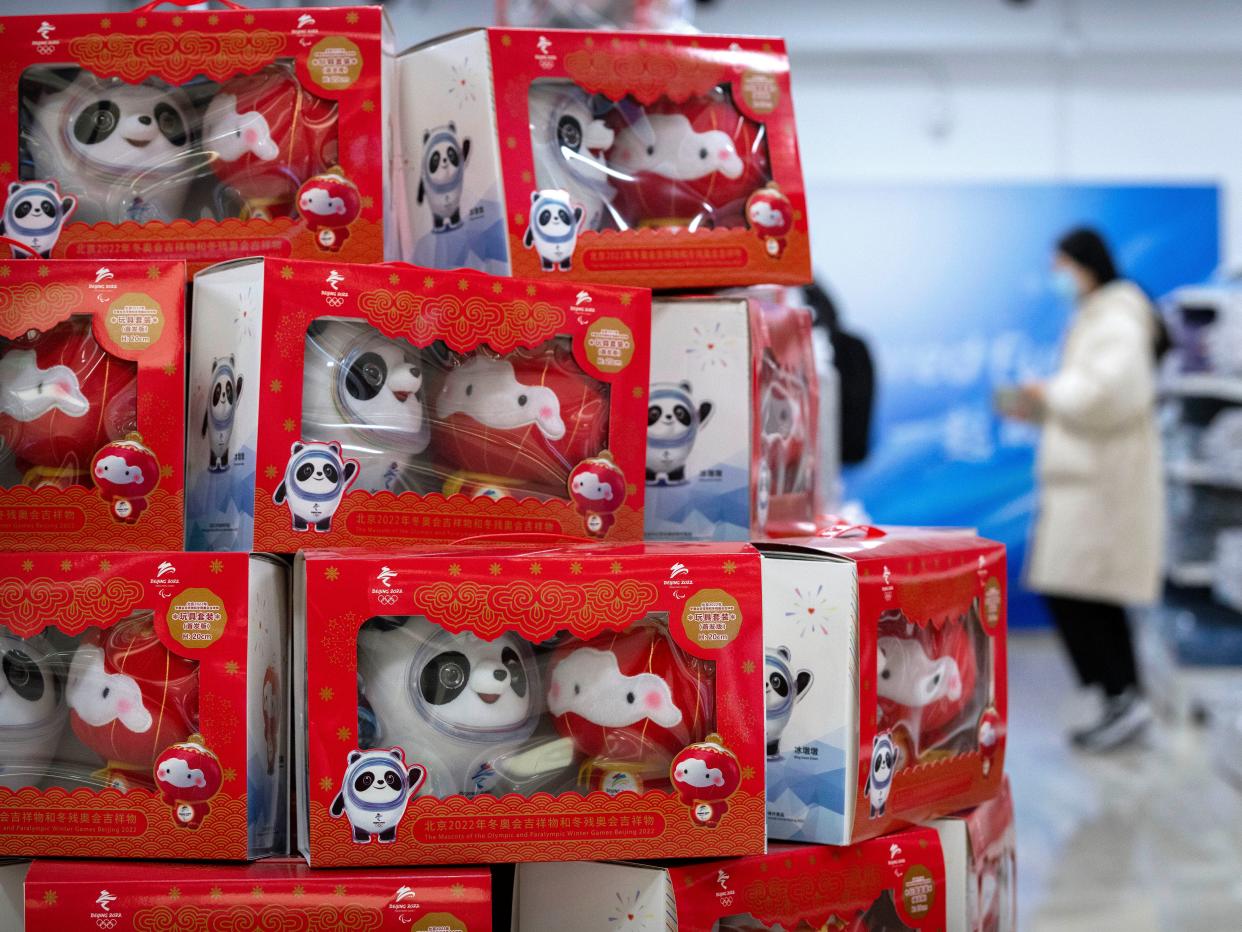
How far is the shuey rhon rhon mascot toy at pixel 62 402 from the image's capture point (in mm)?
1133

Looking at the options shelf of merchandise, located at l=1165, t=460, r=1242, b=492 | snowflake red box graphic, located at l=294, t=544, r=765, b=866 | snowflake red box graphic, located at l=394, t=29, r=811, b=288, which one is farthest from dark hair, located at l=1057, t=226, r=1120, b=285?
snowflake red box graphic, located at l=294, t=544, r=765, b=866

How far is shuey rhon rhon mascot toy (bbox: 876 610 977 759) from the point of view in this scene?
1159 millimetres

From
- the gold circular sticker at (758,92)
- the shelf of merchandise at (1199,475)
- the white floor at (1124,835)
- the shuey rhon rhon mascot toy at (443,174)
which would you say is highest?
the gold circular sticker at (758,92)

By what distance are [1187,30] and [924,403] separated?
80.5 inches

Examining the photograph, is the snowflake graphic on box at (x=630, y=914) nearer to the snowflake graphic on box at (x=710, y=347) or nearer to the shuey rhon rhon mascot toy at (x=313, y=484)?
the shuey rhon rhon mascot toy at (x=313, y=484)

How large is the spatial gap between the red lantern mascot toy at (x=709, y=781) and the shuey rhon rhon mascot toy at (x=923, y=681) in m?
0.17

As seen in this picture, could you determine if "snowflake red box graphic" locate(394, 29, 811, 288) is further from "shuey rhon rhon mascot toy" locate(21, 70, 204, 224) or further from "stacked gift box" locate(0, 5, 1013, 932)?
"shuey rhon rhon mascot toy" locate(21, 70, 204, 224)

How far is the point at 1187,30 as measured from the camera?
5.68 metres

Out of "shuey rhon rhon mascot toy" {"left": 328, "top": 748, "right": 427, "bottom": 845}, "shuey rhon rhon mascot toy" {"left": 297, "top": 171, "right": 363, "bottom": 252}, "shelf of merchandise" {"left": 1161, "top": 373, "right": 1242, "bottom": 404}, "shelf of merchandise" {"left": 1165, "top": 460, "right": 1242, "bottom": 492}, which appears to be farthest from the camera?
"shelf of merchandise" {"left": 1165, "top": 460, "right": 1242, "bottom": 492}

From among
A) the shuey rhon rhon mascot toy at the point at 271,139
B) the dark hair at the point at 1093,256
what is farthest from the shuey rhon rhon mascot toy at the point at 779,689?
the dark hair at the point at 1093,256

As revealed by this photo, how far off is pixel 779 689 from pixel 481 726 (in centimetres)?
27

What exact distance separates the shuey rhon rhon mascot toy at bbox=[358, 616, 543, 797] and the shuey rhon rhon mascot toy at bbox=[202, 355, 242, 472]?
0.23m

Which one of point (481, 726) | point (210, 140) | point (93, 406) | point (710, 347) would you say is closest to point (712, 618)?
point (481, 726)

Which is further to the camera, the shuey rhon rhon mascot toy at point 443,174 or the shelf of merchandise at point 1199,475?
the shelf of merchandise at point 1199,475
